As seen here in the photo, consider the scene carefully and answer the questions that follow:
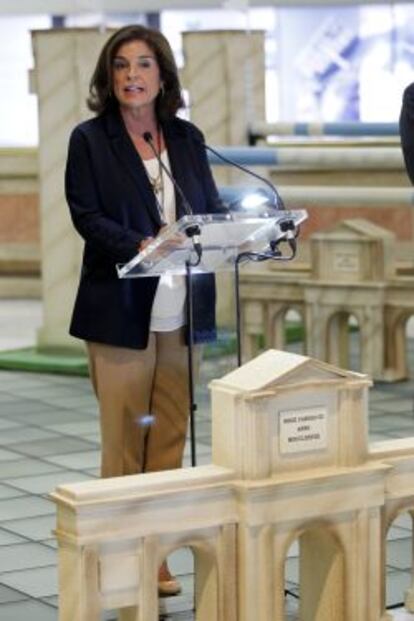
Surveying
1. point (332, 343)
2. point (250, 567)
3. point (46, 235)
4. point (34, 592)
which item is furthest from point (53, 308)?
point (250, 567)

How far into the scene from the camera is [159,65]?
5348 mm

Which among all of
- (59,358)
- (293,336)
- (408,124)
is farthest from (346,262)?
(408,124)

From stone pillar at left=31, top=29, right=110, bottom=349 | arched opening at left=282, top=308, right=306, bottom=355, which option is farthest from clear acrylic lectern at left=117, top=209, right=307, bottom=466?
arched opening at left=282, top=308, right=306, bottom=355

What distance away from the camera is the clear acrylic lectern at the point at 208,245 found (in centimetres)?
504

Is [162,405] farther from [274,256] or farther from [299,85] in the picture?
[299,85]

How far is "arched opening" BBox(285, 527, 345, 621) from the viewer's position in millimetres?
4691

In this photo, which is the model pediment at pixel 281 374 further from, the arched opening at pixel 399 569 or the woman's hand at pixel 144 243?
the arched opening at pixel 399 569

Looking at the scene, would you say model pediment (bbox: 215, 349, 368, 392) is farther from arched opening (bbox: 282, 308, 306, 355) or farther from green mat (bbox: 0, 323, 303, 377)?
arched opening (bbox: 282, 308, 306, 355)

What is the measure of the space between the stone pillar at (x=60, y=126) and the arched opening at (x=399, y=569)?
4.16m

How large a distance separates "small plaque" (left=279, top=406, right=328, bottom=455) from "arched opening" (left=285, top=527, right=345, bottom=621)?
0.23m

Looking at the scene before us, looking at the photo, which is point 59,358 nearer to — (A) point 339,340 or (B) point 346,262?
(A) point 339,340

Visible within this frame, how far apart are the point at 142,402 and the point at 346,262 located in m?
4.34

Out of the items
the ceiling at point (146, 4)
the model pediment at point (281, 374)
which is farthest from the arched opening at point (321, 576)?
the ceiling at point (146, 4)

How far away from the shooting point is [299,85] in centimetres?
1683
